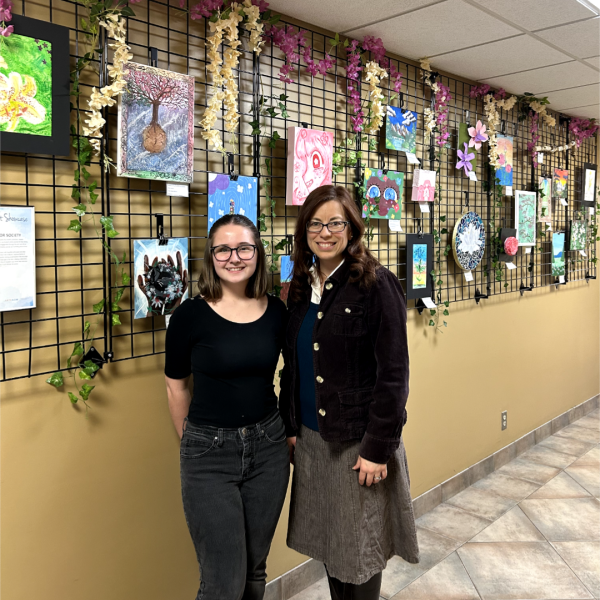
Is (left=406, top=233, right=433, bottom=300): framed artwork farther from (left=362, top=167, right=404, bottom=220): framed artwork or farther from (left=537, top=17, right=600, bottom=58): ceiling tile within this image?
(left=537, top=17, right=600, bottom=58): ceiling tile

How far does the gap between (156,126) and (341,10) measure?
95 centimetres

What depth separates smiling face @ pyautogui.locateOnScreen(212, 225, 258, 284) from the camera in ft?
5.61

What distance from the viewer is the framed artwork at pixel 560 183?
4.25m

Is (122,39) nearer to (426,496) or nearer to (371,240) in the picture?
(371,240)

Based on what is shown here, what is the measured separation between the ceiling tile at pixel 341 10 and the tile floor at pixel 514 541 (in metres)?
2.46

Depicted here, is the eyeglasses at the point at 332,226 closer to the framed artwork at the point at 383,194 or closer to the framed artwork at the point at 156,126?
the framed artwork at the point at 156,126

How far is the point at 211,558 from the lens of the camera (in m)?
1.64

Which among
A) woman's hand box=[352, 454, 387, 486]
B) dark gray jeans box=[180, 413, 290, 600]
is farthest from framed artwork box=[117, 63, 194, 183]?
woman's hand box=[352, 454, 387, 486]

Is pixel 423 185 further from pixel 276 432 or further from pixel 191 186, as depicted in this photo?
pixel 276 432

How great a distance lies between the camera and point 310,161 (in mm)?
2354

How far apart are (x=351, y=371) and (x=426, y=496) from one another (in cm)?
188

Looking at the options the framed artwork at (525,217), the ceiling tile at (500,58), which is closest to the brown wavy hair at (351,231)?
the ceiling tile at (500,58)

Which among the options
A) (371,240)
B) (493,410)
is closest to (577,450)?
(493,410)

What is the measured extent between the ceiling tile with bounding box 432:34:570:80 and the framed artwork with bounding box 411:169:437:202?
1.92 feet
